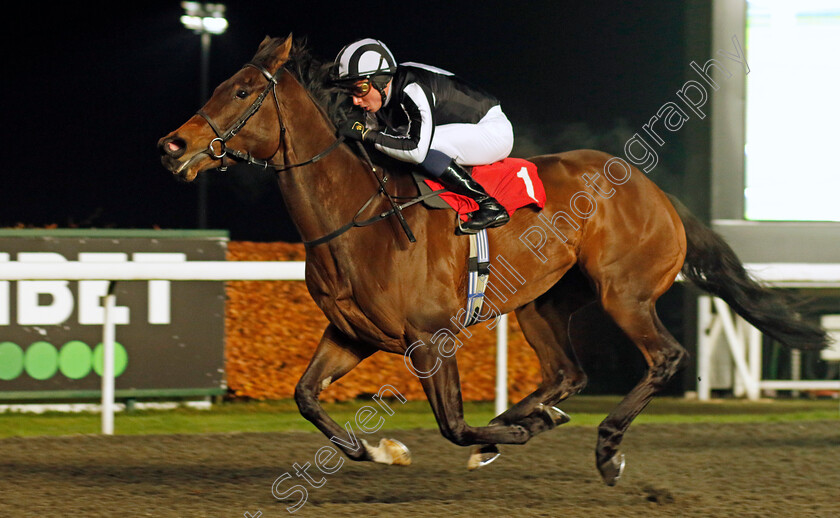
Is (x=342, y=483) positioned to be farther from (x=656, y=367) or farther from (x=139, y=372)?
(x=139, y=372)

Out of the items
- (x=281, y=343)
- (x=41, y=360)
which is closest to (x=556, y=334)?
(x=281, y=343)

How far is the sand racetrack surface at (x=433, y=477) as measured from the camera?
137 inches

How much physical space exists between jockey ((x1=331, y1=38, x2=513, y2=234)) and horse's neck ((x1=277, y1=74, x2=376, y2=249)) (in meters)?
0.12

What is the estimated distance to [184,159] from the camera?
3170 mm

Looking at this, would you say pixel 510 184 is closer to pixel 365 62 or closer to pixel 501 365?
pixel 365 62

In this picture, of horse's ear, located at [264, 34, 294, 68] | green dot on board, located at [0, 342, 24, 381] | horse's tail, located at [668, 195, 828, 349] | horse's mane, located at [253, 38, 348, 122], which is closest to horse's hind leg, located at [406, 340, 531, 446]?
horse's mane, located at [253, 38, 348, 122]

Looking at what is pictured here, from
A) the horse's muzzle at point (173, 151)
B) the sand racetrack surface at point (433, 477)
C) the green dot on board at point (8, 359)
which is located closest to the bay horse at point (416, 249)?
the horse's muzzle at point (173, 151)

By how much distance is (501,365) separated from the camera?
523 cm

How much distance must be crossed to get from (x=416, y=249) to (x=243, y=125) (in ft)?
2.42

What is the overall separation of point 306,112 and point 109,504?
1.58m

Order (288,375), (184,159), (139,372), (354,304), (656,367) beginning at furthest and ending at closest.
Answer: (288,375) → (139,372) → (656,367) → (354,304) → (184,159)

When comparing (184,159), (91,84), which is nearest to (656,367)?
(184,159)

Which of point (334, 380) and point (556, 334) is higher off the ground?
point (556, 334)

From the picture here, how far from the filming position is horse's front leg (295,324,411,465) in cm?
353
